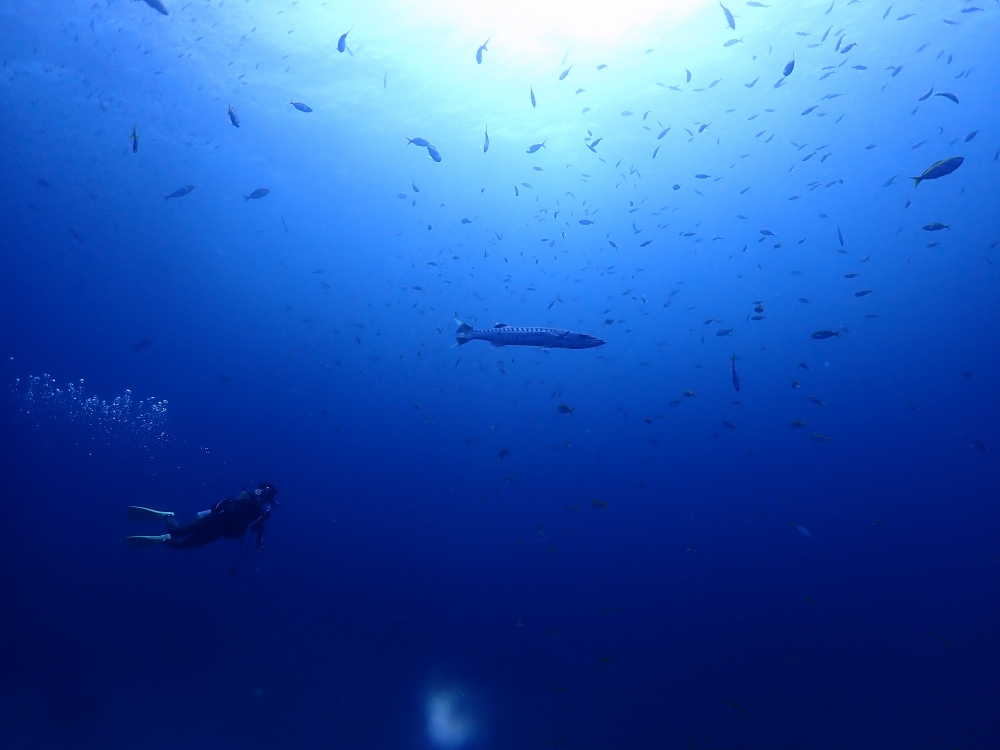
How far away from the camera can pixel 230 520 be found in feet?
24.5

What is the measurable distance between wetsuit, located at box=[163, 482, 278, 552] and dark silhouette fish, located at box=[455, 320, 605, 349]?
3917mm

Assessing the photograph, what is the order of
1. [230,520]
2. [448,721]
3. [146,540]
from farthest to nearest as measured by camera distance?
[448,721], [146,540], [230,520]

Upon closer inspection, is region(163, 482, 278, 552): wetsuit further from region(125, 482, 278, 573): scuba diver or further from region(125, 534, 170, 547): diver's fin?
region(125, 534, 170, 547): diver's fin

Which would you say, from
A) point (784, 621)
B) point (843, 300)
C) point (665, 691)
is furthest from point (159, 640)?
point (843, 300)

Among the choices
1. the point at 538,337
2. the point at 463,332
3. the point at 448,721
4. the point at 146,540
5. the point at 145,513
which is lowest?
the point at 448,721

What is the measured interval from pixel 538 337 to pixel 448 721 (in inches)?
429

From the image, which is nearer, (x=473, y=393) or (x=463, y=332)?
(x=463, y=332)

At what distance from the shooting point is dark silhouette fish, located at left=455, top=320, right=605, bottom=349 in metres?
7.22

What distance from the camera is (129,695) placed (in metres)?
12.9

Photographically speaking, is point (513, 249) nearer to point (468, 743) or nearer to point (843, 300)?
point (843, 300)

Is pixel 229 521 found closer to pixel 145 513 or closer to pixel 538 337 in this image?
pixel 145 513

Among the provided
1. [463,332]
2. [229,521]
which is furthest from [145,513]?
[463,332]

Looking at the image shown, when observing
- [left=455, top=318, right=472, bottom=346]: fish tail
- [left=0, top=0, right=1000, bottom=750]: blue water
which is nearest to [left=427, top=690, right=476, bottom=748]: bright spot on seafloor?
[left=0, top=0, right=1000, bottom=750]: blue water

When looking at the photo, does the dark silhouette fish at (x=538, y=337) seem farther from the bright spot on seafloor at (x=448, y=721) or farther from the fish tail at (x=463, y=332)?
the bright spot on seafloor at (x=448, y=721)
